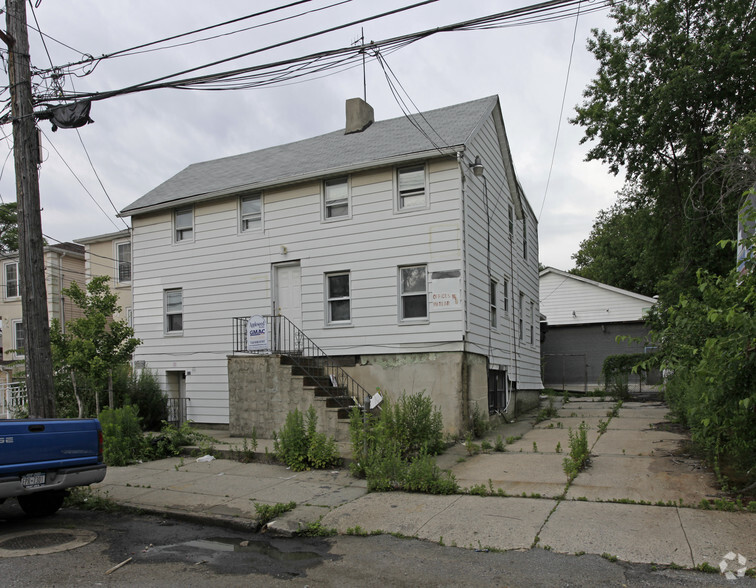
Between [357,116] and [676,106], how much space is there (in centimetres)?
1059

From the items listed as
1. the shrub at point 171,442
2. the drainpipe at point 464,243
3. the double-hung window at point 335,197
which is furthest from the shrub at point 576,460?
the double-hung window at point 335,197

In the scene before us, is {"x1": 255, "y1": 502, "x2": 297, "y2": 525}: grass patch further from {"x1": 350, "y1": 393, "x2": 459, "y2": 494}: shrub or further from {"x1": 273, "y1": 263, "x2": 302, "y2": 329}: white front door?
{"x1": 273, "y1": 263, "x2": 302, "y2": 329}: white front door

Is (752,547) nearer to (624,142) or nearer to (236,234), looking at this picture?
(236,234)

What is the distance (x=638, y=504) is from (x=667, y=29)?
17795 mm

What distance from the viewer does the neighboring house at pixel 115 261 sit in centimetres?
2298

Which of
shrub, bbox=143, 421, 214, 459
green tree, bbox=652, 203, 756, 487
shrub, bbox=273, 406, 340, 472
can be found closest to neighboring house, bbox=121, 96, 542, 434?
shrub, bbox=143, 421, 214, 459

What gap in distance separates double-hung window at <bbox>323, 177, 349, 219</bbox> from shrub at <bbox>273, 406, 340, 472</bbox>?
19.3ft

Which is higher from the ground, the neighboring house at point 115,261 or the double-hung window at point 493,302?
the neighboring house at point 115,261

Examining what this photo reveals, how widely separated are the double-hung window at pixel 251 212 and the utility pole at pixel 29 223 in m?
6.40

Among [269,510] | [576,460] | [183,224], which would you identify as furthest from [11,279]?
[576,460]

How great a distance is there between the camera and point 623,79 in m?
20.5

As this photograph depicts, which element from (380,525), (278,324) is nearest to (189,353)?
(278,324)

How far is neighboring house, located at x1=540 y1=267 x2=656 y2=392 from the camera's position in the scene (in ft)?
93.2

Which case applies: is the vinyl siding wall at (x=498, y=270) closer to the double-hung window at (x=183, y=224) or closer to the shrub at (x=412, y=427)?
the shrub at (x=412, y=427)
